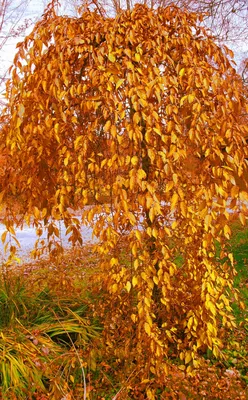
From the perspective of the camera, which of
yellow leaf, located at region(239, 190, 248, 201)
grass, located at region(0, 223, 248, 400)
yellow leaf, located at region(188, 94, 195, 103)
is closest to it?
yellow leaf, located at region(239, 190, 248, 201)

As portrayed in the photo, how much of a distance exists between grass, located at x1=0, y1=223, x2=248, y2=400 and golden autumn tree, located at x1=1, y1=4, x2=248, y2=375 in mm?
170

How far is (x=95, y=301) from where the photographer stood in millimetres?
3092

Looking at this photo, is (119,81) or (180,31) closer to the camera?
(119,81)

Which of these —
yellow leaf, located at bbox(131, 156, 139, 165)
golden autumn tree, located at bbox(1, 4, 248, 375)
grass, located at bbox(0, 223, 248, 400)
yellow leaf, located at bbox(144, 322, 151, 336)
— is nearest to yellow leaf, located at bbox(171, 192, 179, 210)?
golden autumn tree, located at bbox(1, 4, 248, 375)

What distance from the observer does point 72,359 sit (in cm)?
224

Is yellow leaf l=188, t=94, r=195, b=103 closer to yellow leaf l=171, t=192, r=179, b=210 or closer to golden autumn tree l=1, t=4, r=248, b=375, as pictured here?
golden autumn tree l=1, t=4, r=248, b=375

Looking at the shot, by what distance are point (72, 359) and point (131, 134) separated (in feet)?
4.50

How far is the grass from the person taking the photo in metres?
2.21

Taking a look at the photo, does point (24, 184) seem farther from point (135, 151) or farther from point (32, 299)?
point (32, 299)

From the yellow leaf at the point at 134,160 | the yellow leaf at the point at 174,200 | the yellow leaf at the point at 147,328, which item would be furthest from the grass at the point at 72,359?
the yellow leaf at the point at 134,160

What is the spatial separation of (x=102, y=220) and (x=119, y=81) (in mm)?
683

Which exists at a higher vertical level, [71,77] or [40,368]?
[71,77]

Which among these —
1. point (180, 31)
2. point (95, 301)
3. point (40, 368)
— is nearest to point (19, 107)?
point (180, 31)

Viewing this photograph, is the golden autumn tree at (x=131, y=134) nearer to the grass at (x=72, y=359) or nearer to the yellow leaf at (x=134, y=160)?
the yellow leaf at (x=134, y=160)
